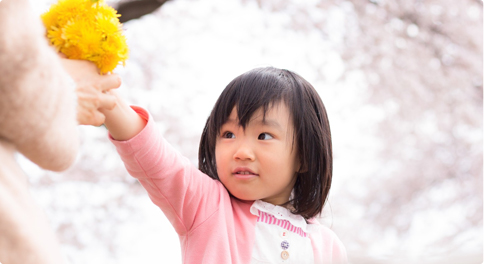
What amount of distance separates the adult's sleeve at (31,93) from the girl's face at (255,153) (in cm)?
63

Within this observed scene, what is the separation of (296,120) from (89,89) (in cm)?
69

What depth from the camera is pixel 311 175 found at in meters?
1.54

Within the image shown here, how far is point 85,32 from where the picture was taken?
3.09 feet

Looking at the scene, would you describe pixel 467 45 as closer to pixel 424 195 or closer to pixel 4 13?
pixel 424 195

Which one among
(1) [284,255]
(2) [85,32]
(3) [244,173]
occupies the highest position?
(2) [85,32]

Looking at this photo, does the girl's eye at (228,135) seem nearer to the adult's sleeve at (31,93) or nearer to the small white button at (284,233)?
the small white button at (284,233)

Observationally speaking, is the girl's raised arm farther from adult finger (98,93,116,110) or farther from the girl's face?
the girl's face

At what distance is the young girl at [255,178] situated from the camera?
1317mm

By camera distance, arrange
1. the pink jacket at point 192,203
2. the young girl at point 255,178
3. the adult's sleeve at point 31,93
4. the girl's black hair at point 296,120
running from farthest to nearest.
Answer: the girl's black hair at point 296,120 < the young girl at point 255,178 < the pink jacket at point 192,203 < the adult's sleeve at point 31,93

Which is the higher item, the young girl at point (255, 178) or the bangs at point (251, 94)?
the bangs at point (251, 94)

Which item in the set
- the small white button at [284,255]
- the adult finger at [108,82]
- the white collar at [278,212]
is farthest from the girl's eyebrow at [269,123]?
the adult finger at [108,82]

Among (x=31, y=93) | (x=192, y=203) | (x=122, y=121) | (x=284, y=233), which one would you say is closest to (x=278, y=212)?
(x=284, y=233)

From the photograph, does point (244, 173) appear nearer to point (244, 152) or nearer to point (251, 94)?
point (244, 152)

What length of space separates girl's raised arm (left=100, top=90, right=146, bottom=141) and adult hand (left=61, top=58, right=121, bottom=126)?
4cm
